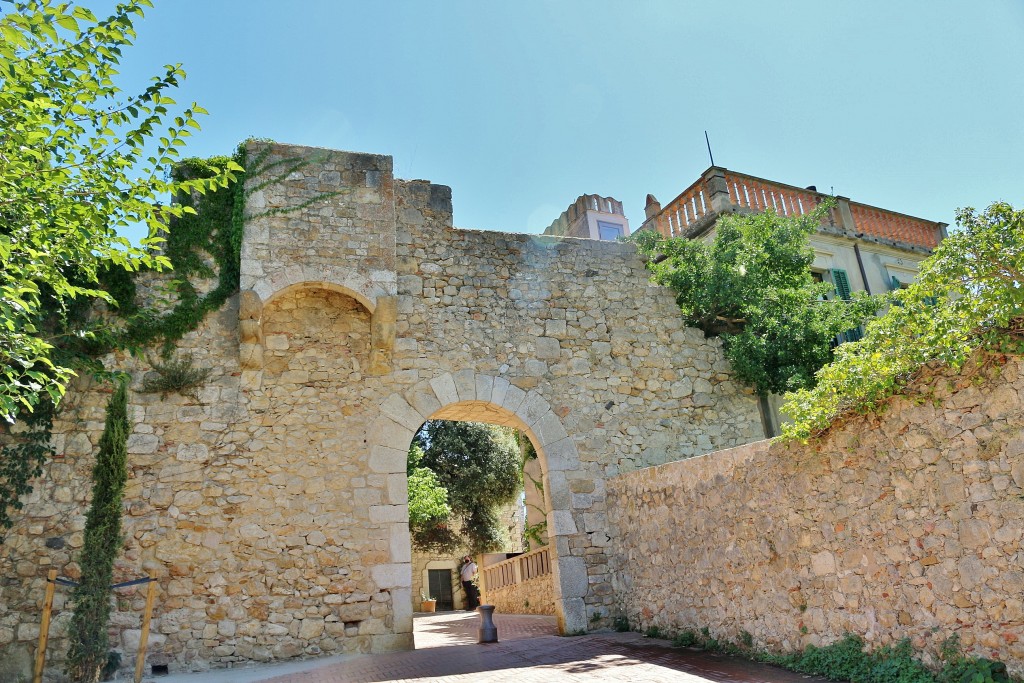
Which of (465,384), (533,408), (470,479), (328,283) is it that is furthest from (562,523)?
(470,479)

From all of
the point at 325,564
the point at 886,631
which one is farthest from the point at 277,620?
the point at 886,631

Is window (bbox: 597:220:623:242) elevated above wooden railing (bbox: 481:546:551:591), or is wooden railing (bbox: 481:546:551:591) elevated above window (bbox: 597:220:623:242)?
window (bbox: 597:220:623:242)

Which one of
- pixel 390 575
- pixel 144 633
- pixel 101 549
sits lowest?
pixel 144 633

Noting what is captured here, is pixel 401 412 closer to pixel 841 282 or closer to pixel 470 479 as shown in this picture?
pixel 841 282

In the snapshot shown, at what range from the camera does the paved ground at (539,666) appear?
588 centimetres

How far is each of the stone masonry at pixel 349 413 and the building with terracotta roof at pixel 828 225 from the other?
211 centimetres

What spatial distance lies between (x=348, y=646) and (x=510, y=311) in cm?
457

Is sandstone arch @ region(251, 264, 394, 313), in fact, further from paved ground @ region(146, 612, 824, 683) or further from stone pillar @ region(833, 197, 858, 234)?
stone pillar @ region(833, 197, 858, 234)

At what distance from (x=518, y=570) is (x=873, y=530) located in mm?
8577

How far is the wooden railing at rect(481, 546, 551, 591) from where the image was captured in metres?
11.5

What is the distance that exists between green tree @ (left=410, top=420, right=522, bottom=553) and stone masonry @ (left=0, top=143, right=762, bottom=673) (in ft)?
34.3

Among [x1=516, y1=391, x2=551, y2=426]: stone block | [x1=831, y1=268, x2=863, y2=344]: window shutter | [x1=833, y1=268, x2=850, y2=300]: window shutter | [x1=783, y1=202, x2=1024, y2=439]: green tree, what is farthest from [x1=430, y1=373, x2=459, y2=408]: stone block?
[x1=833, y1=268, x2=850, y2=300]: window shutter

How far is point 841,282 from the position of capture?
12070mm

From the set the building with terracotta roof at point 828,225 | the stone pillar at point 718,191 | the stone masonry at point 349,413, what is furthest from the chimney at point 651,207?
the stone masonry at point 349,413
